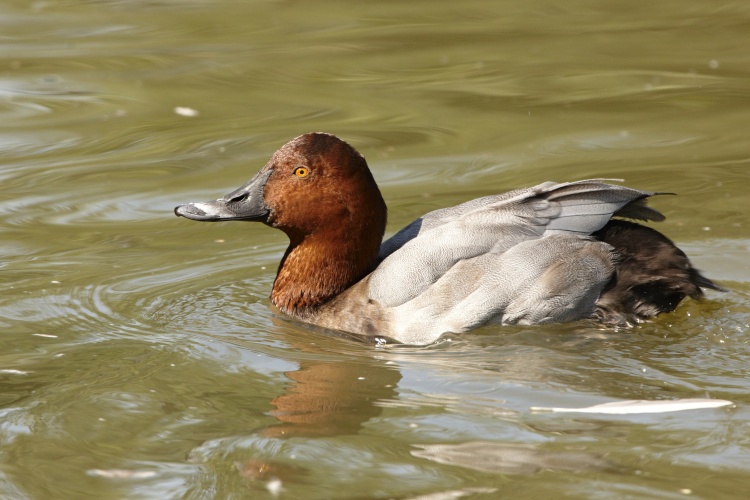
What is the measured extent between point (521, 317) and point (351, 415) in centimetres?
124

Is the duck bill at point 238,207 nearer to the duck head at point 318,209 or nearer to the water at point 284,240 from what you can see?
the duck head at point 318,209

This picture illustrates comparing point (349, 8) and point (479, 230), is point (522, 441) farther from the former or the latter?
point (349, 8)

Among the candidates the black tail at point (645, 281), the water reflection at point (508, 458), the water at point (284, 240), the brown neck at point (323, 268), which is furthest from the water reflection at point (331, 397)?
the black tail at point (645, 281)

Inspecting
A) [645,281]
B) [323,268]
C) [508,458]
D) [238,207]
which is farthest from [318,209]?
[508,458]

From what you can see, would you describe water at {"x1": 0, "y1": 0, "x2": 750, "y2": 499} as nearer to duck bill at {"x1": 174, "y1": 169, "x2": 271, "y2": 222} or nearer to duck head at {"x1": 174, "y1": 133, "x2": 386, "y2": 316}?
duck head at {"x1": 174, "y1": 133, "x2": 386, "y2": 316}

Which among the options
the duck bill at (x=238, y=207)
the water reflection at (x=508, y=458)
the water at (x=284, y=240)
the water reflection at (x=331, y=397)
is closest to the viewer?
the water reflection at (x=508, y=458)

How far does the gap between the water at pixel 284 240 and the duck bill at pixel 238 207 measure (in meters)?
0.54

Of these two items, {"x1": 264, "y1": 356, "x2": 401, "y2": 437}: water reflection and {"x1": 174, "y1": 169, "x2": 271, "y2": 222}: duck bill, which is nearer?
{"x1": 264, "y1": 356, "x2": 401, "y2": 437}: water reflection

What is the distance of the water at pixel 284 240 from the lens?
453cm

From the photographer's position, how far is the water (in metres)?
4.53

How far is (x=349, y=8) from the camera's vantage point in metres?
11.8

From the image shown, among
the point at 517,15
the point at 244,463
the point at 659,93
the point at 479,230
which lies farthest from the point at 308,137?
the point at 517,15

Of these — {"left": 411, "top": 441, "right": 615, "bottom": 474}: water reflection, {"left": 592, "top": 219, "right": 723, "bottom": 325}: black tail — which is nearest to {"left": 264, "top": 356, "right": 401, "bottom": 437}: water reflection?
{"left": 411, "top": 441, "right": 615, "bottom": 474}: water reflection

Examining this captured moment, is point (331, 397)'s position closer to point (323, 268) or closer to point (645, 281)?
point (323, 268)
